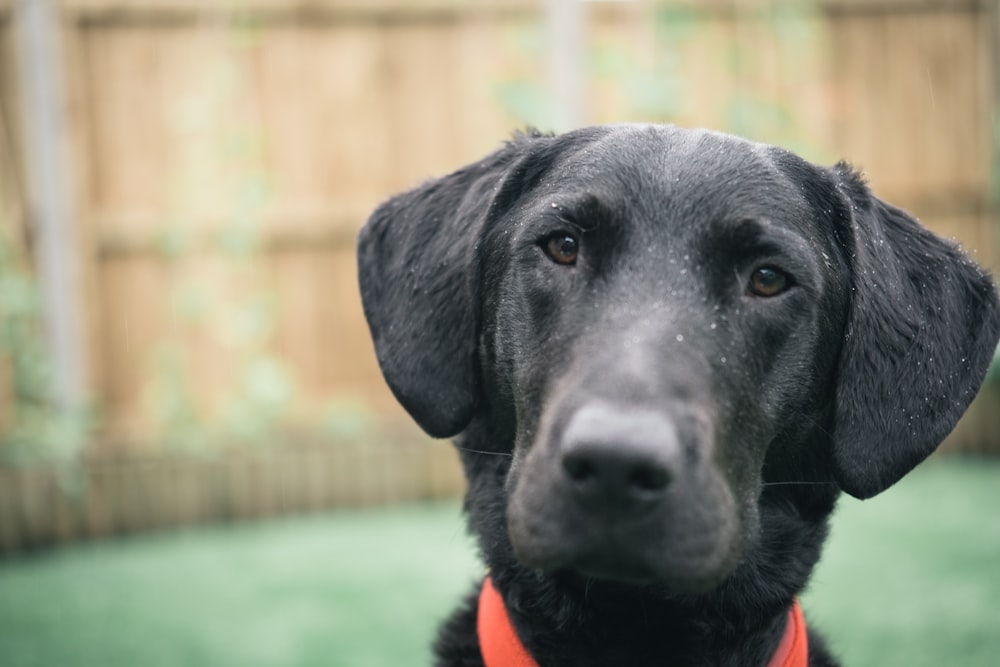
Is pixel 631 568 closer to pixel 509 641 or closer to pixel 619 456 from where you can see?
pixel 619 456

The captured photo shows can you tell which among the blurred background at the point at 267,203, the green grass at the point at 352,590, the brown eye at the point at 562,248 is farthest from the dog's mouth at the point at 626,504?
the blurred background at the point at 267,203

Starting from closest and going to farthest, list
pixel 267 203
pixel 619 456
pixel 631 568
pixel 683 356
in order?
pixel 619 456
pixel 631 568
pixel 683 356
pixel 267 203

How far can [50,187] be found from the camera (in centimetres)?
635

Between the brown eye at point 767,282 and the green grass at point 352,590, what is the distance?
1.78 m

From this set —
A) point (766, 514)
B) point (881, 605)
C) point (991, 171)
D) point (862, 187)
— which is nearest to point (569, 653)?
point (766, 514)

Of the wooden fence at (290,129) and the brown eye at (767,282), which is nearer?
the brown eye at (767,282)

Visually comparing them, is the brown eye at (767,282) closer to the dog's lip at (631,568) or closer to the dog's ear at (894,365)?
the dog's ear at (894,365)

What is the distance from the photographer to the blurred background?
6098 mm

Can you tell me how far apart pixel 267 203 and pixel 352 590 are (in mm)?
2949

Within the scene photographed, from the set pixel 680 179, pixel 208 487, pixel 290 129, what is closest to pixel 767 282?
pixel 680 179

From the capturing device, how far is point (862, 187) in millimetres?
2459

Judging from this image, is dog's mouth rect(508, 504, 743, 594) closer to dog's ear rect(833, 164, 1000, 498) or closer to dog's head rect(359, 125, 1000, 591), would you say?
dog's head rect(359, 125, 1000, 591)

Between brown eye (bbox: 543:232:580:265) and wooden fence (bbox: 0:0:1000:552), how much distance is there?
171 inches

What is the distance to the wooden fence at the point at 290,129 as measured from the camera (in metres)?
6.56
